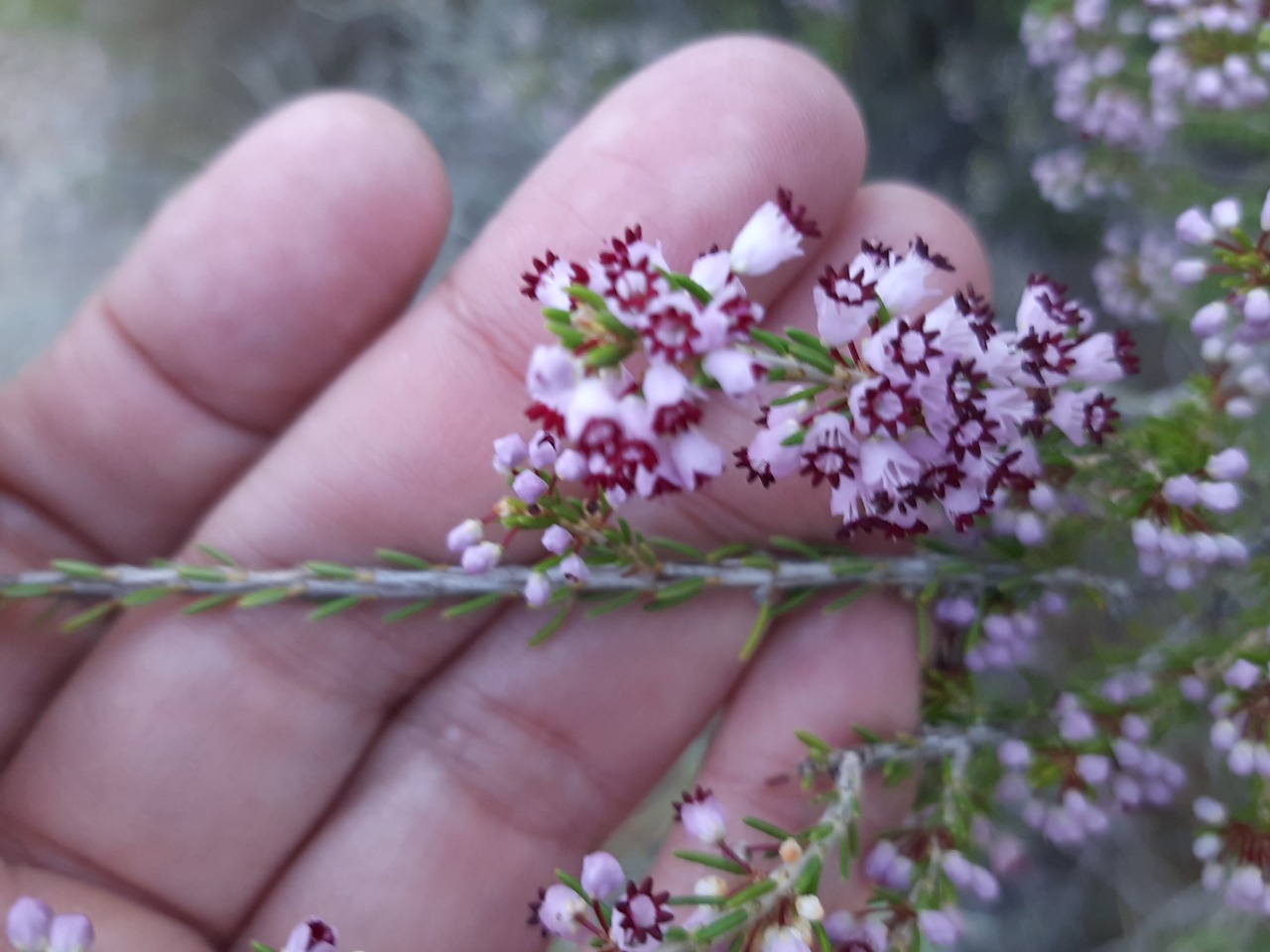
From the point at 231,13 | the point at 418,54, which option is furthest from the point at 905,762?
the point at 231,13

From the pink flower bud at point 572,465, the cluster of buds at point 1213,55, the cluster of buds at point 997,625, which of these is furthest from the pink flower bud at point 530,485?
the cluster of buds at point 1213,55

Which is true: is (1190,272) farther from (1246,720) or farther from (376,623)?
(376,623)

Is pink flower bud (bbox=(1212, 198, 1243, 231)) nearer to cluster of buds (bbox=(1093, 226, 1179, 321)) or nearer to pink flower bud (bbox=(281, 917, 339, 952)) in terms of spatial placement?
cluster of buds (bbox=(1093, 226, 1179, 321))

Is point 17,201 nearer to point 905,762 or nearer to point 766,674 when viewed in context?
point 766,674

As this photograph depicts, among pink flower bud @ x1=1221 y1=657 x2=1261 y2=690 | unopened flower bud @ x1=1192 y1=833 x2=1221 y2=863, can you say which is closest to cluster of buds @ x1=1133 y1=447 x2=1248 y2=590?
pink flower bud @ x1=1221 y1=657 x2=1261 y2=690

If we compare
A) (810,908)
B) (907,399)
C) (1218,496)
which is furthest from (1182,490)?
(810,908)

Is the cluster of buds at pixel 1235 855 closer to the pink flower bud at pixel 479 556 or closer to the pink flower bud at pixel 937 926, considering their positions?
the pink flower bud at pixel 937 926
